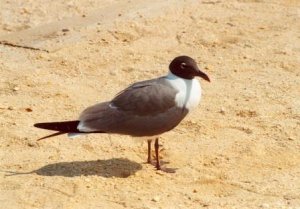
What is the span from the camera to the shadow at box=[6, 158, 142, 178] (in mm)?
5664

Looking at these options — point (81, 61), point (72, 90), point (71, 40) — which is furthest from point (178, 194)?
point (71, 40)

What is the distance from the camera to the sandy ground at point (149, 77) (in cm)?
542

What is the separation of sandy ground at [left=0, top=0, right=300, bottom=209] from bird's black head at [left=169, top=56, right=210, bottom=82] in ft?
2.25

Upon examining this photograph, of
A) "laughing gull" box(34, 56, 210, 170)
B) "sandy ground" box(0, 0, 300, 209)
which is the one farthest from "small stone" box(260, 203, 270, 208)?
"laughing gull" box(34, 56, 210, 170)

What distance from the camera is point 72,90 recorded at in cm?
718

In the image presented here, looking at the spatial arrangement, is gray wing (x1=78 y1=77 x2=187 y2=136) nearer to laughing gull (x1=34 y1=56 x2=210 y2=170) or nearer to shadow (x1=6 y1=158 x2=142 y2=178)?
laughing gull (x1=34 y1=56 x2=210 y2=170)

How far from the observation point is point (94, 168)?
18.9 ft

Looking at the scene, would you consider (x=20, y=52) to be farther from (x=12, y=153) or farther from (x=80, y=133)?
(x=80, y=133)

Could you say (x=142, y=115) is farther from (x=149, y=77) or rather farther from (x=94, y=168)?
(x=149, y=77)

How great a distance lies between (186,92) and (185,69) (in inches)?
7.3

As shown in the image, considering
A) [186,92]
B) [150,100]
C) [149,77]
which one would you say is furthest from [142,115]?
[149,77]

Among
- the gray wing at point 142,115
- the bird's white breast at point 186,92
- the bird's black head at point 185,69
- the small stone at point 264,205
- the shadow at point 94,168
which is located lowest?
the shadow at point 94,168

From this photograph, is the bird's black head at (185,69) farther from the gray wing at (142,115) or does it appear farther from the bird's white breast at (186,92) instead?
Answer: the gray wing at (142,115)

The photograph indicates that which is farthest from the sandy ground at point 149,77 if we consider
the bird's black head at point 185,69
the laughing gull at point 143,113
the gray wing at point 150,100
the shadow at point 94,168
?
the bird's black head at point 185,69
